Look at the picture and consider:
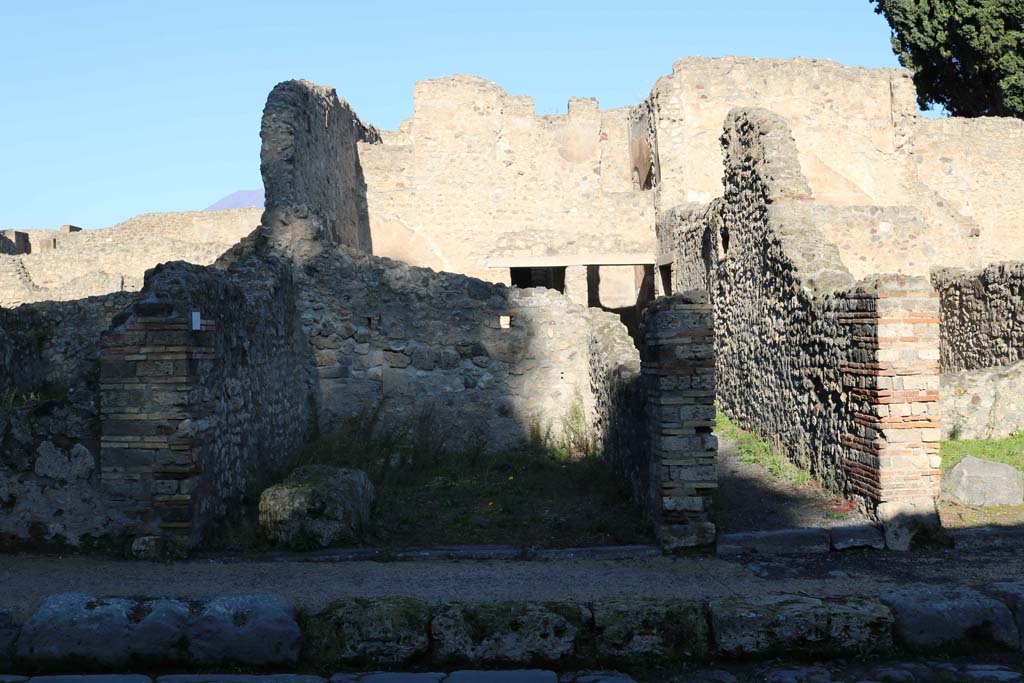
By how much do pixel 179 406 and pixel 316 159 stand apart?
299 inches

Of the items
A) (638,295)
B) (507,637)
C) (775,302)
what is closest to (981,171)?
(638,295)

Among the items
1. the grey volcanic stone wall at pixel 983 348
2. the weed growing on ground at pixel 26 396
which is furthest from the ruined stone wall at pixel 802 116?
the weed growing on ground at pixel 26 396

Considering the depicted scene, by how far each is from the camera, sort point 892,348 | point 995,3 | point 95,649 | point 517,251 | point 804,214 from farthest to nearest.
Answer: point 995,3, point 517,251, point 804,214, point 892,348, point 95,649

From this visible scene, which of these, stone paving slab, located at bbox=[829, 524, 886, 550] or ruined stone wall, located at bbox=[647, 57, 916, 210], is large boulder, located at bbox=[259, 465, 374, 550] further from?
ruined stone wall, located at bbox=[647, 57, 916, 210]

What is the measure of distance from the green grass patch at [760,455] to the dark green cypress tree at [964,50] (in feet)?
52.9

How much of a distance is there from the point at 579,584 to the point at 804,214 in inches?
223

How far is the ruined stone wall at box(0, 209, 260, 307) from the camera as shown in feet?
60.2

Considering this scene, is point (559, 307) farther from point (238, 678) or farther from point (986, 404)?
point (238, 678)

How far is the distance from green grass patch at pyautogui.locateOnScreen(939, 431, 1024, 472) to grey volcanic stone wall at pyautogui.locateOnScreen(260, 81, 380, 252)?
287 inches

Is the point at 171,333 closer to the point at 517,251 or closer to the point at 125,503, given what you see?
the point at 125,503

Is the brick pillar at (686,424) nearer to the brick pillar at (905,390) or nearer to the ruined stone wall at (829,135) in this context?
the brick pillar at (905,390)

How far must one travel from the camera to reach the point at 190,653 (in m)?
5.37

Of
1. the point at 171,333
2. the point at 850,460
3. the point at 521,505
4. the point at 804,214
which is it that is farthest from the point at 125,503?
the point at 804,214

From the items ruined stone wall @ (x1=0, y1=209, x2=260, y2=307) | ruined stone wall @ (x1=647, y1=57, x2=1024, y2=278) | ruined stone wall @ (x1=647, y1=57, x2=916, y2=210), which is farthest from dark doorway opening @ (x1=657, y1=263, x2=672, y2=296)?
ruined stone wall @ (x1=0, y1=209, x2=260, y2=307)
